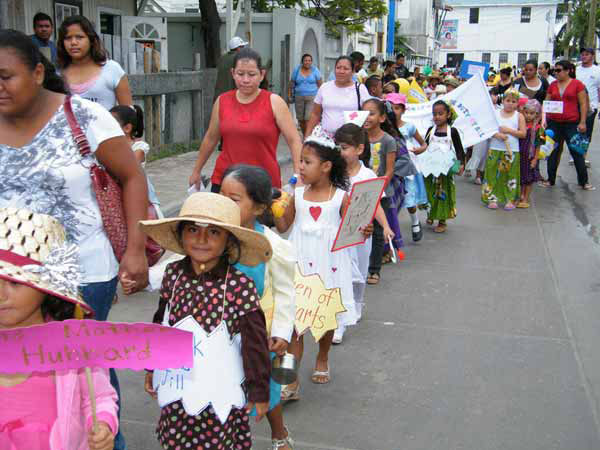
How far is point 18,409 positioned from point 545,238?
23.4 feet

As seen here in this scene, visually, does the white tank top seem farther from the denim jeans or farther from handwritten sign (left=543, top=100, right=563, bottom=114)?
the denim jeans

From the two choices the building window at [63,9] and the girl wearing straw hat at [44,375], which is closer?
the girl wearing straw hat at [44,375]

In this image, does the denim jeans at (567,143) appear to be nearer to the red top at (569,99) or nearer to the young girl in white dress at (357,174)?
the red top at (569,99)

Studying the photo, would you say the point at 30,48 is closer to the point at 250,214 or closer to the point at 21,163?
the point at 21,163

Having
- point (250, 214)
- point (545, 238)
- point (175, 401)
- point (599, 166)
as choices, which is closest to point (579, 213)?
point (545, 238)

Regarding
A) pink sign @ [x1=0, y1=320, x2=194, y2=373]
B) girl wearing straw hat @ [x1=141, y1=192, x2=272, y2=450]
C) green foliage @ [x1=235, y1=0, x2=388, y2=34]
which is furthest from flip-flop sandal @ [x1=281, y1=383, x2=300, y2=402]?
green foliage @ [x1=235, y1=0, x2=388, y2=34]

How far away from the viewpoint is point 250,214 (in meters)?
3.13

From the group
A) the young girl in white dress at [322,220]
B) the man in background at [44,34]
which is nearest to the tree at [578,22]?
the man in background at [44,34]

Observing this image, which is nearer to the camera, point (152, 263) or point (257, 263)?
point (257, 263)

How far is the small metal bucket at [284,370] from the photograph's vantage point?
2.85 meters

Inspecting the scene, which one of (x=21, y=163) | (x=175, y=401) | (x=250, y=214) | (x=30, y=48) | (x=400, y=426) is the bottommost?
(x=400, y=426)

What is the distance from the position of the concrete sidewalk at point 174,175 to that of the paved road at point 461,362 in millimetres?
2905

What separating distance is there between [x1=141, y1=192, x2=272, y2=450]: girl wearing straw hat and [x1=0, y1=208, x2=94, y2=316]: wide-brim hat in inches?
19.0

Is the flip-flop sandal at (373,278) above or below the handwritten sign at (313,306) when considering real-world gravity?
below
